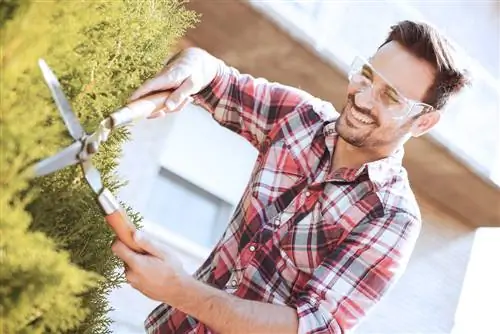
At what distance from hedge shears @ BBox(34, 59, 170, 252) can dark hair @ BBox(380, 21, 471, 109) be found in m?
0.58

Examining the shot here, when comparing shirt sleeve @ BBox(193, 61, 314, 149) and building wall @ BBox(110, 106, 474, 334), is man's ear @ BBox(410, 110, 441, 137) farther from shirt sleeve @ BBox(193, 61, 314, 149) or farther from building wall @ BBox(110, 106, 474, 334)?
building wall @ BBox(110, 106, 474, 334)

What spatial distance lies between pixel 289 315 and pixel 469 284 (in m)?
3.34

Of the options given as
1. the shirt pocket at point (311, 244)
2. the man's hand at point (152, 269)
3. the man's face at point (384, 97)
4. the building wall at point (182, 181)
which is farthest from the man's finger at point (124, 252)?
the building wall at point (182, 181)

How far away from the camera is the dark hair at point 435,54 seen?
137 centimetres

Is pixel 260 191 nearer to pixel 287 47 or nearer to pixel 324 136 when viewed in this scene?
pixel 324 136

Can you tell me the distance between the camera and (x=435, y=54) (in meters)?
1.37

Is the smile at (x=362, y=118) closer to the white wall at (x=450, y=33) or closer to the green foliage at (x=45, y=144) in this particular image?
the green foliage at (x=45, y=144)

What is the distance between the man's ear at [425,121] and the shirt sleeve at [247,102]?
22cm

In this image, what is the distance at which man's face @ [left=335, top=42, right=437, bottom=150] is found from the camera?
1.30 metres

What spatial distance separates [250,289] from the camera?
1284 mm

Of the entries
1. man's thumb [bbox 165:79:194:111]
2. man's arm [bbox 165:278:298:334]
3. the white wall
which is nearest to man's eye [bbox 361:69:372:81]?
man's thumb [bbox 165:79:194:111]

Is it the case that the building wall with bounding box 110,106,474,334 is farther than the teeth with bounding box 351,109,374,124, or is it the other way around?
the building wall with bounding box 110,106,474,334

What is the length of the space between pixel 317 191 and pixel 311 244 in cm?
11

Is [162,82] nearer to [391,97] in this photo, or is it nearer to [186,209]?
[391,97]
